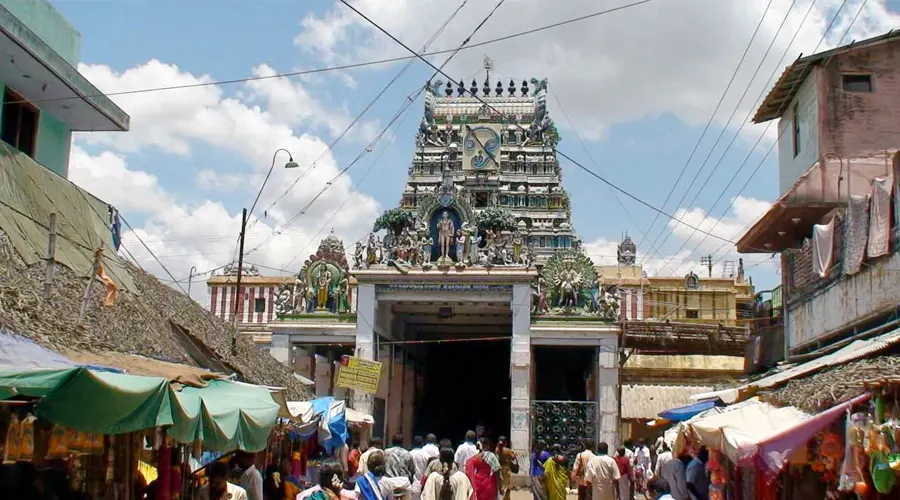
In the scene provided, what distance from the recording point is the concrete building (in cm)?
1545

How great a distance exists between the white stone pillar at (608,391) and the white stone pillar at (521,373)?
2.03 metres

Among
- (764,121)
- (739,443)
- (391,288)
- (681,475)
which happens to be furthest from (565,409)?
(739,443)

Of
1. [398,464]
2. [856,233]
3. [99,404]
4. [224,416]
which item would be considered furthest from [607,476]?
[99,404]

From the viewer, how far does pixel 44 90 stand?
50.1 feet

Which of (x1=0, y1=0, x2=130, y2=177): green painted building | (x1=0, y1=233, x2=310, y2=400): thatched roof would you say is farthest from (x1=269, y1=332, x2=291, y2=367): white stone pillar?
(x1=0, y1=0, x2=130, y2=177): green painted building

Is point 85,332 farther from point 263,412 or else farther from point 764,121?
point 764,121

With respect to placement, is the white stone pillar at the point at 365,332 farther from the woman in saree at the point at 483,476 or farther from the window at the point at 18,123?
the woman in saree at the point at 483,476

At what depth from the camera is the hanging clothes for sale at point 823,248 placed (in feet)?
53.4

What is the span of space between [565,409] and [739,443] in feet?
60.2

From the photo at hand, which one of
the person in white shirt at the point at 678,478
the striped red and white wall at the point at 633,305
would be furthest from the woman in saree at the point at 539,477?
the striped red and white wall at the point at 633,305

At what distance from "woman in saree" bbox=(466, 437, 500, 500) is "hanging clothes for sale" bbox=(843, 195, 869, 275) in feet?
21.1

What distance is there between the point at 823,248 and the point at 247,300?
41.1m

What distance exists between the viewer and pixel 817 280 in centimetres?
1758

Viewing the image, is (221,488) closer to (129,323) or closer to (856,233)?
(129,323)
